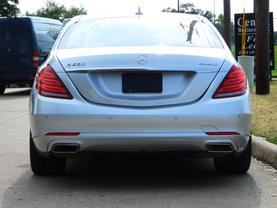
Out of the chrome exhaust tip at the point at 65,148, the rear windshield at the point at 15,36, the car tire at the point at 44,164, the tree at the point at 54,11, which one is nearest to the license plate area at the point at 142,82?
the chrome exhaust tip at the point at 65,148

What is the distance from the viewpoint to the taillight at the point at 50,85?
507 cm

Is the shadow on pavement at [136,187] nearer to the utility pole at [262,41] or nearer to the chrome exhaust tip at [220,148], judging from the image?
the chrome exhaust tip at [220,148]

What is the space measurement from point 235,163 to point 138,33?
4.89 feet

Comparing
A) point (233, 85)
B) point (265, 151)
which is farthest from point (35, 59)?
point (233, 85)

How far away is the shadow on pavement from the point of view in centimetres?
493

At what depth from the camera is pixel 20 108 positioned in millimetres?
13844

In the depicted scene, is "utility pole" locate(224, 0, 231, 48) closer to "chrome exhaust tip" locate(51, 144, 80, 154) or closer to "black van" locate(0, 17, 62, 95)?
"black van" locate(0, 17, 62, 95)

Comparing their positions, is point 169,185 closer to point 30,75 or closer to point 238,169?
point 238,169

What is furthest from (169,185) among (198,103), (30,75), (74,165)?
(30,75)

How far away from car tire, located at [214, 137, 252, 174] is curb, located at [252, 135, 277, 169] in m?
0.54

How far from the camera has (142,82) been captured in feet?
16.6

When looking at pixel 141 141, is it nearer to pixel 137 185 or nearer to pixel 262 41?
pixel 137 185

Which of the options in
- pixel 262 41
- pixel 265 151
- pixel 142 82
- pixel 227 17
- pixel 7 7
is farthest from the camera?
A: pixel 7 7

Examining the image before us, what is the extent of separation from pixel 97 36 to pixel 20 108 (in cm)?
845
